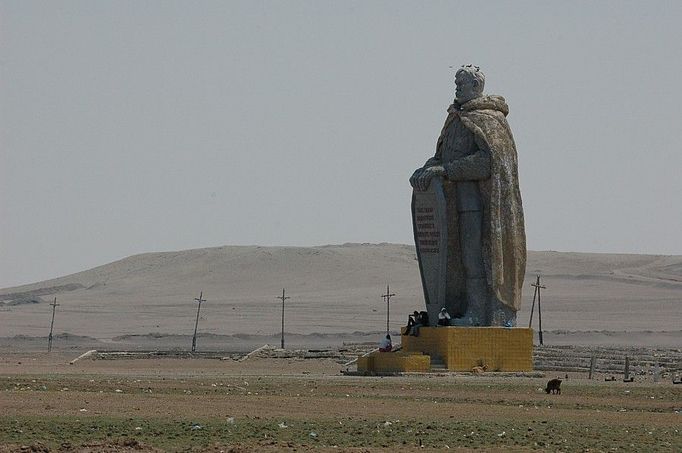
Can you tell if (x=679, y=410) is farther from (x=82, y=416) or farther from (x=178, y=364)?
(x=178, y=364)

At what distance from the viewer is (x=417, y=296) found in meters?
130

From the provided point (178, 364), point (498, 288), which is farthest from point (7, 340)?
point (498, 288)

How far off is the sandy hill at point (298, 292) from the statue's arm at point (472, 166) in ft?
200

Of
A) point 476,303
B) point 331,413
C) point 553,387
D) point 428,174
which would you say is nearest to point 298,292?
point 476,303

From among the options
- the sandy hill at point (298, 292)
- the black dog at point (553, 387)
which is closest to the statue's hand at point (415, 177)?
the black dog at point (553, 387)

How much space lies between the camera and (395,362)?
134 ft

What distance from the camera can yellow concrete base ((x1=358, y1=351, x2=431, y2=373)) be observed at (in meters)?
40.5

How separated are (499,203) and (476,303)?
2.67m

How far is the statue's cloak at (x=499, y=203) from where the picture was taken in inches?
1655

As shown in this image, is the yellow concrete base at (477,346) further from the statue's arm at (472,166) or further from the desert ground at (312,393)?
the statue's arm at (472,166)

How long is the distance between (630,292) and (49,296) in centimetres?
5866

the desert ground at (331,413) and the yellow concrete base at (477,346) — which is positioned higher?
the yellow concrete base at (477,346)

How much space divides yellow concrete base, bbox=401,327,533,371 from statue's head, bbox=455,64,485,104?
6112mm

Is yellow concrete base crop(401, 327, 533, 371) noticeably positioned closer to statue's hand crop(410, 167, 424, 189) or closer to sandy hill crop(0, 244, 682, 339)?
statue's hand crop(410, 167, 424, 189)
